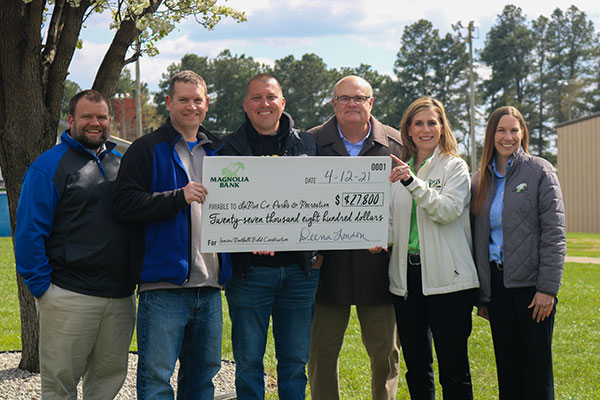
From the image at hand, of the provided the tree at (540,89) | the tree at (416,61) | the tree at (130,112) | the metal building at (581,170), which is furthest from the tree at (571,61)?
the tree at (130,112)

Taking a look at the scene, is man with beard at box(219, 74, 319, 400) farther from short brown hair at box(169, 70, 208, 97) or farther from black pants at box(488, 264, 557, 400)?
black pants at box(488, 264, 557, 400)

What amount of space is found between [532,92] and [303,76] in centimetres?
2389

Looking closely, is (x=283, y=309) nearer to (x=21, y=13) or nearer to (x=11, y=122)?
(x=11, y=122)

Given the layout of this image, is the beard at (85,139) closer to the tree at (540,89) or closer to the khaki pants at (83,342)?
the khaki pants at (83,342)

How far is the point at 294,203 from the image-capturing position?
4316 millimetres

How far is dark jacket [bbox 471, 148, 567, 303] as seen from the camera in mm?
4133

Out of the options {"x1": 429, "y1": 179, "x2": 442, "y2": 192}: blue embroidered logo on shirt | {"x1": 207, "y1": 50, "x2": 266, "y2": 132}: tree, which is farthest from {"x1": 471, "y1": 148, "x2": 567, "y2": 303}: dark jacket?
{"x1": 207, "y1": 50, "x2": 266, "y2": 132}: tree

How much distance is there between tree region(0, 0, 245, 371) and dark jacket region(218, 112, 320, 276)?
1608 mm

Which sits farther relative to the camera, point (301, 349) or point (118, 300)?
point (301, 349)

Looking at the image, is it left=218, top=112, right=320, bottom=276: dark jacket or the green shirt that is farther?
the green shirt

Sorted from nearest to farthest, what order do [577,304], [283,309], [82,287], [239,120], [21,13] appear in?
[82,287] → [283,309] → [21,13] → [577,304] → [239,120]

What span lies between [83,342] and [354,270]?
6.65ft

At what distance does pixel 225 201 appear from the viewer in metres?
4.10

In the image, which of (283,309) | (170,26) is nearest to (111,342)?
(283,309)
